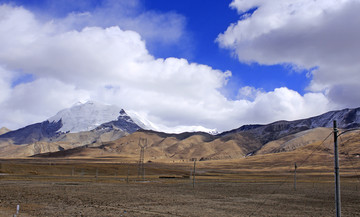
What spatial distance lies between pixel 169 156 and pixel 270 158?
74.2m

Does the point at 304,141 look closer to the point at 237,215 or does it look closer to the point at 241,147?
the point at 241,147

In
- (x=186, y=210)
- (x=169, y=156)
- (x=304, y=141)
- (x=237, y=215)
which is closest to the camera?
(x=237, y=215)

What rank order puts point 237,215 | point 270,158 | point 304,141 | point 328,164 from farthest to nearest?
point 304,141 → point 270,158 → point 328,164 → point 237,215

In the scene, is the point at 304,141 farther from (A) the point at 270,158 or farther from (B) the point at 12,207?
(B) the point at 12,207

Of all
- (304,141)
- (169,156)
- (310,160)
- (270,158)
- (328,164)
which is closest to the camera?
(328,164)

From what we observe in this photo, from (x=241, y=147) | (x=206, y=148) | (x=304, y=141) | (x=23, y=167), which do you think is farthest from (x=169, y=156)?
(x=23, y=167)

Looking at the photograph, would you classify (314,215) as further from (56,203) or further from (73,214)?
(56,203)

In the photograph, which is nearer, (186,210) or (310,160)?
(186,210)

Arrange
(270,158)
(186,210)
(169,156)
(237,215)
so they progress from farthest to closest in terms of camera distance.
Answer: (169,156)
(270,158)
(186,210)
(237,215)

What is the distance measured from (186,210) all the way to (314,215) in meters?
7.77

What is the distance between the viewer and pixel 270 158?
442 feet

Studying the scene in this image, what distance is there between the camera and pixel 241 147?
198500 mm

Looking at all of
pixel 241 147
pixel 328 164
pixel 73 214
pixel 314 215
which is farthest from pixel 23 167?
pixel 241 147

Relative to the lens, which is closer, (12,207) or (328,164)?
(12,207)
